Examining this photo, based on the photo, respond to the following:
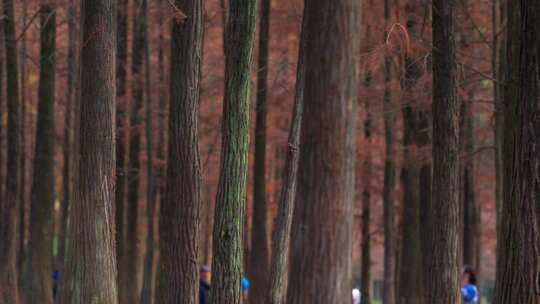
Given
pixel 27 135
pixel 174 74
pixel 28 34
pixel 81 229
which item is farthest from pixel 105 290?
pixel 27 135

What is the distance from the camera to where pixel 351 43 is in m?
7.95

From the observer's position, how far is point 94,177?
490 inches

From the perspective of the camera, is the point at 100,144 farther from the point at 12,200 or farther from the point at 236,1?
the point at 12,200

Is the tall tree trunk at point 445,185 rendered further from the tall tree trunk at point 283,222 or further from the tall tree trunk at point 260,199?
the tall tree trunk at point 260,199

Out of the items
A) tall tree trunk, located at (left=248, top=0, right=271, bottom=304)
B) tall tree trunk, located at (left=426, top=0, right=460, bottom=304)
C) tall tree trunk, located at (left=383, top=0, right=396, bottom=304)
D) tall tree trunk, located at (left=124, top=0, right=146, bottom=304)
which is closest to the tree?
tall tree trunk, located at (left=124, top=0, right=146, bottom=304)

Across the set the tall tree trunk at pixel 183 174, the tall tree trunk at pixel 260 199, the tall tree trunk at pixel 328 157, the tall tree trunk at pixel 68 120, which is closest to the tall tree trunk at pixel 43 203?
the tall tree trunk at pixel 68 120

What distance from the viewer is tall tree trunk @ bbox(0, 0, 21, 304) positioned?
18406 millimetres

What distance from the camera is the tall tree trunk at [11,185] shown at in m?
18.4

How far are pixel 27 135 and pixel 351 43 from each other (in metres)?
31.1

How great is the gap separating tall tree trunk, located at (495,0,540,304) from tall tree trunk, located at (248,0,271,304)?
11679 millimetres

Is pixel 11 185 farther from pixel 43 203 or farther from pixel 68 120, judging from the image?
pixel 68 120

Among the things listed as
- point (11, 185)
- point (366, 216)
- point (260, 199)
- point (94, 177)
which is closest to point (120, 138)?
point (11, 185)

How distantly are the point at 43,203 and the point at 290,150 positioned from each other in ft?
25.1

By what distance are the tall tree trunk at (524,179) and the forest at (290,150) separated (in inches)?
0.8
